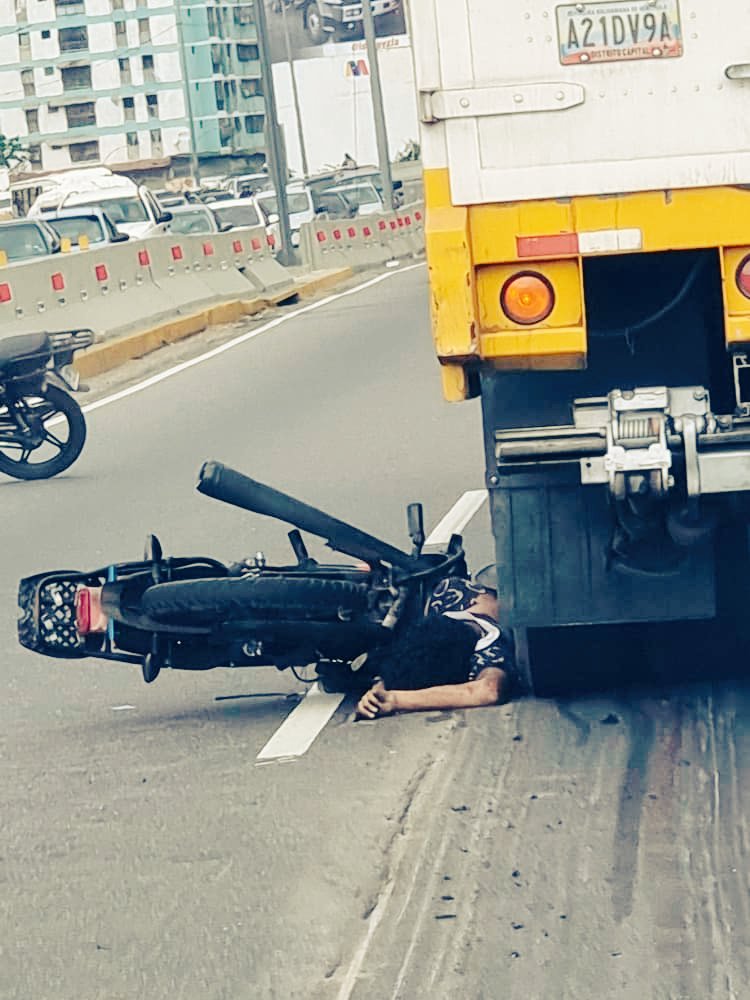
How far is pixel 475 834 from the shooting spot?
5496 millimetres

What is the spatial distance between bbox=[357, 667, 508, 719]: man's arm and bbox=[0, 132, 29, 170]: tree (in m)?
130

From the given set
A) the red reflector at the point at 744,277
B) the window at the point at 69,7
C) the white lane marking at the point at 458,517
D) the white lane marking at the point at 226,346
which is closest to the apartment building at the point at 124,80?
the window at the point at 69,7

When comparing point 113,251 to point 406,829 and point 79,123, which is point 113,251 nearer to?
point 406,829

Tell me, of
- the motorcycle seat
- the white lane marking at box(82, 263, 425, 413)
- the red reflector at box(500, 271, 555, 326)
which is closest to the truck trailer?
the red reflector at box(500, 271, 555, 326)

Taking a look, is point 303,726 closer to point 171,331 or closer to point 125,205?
point 171,331

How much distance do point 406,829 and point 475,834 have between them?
21 cm

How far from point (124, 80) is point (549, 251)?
137739 mm

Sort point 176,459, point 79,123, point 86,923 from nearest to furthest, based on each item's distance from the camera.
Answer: point 86,923 < point 176,459 < point 79,123

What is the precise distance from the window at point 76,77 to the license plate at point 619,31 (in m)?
139

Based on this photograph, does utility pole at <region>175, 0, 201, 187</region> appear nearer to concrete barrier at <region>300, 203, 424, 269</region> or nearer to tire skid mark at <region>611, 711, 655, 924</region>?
concrete barrier at <region>300, 203, 424, 269</region>

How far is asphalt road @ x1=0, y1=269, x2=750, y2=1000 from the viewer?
461 cm

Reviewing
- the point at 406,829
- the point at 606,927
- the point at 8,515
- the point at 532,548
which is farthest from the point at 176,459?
the point at 606,927

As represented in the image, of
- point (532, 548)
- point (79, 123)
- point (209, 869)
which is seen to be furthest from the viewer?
point (79, 123)

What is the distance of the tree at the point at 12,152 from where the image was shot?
13550 centimetres
